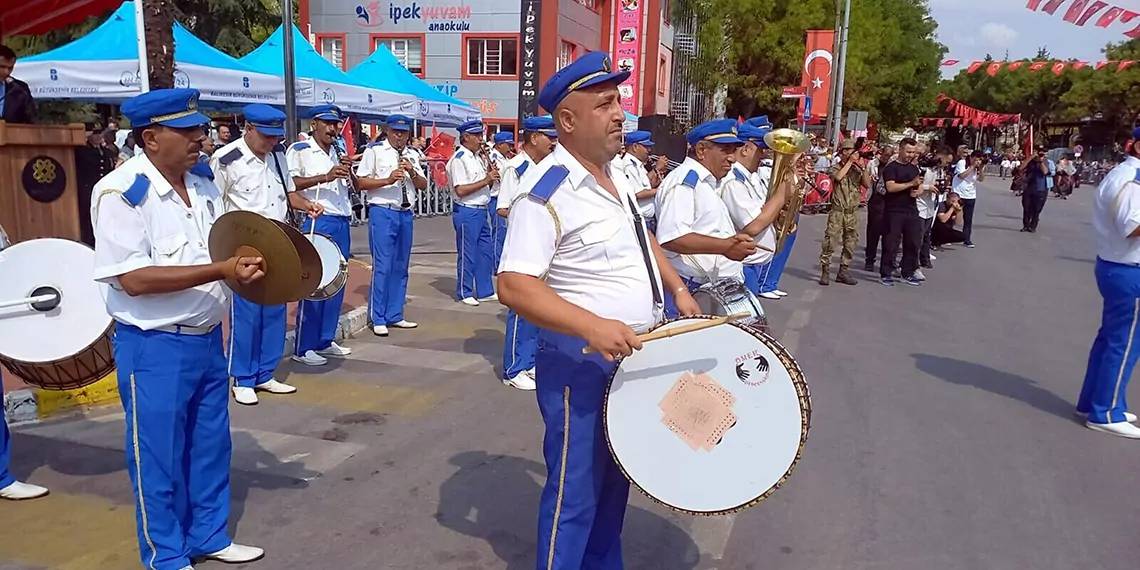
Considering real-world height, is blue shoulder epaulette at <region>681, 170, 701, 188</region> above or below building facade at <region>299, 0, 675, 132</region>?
below

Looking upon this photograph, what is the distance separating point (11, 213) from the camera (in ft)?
18.4

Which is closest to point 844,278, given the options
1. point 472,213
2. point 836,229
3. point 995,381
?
point 836,229

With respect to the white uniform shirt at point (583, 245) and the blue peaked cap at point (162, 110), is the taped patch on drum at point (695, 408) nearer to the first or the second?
the white uniform shirt at point (583, 245)

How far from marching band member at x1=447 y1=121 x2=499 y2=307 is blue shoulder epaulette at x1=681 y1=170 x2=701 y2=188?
4.37 meters

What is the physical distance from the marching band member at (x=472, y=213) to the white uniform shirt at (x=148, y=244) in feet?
18.7

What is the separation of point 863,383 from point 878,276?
626 centimetres

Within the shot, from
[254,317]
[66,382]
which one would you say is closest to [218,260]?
[66,382]

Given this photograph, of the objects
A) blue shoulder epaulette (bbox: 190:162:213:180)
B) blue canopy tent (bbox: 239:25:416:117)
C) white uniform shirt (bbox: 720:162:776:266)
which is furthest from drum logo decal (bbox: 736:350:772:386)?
blue canopy tent (bbox: 239:25:416:117)

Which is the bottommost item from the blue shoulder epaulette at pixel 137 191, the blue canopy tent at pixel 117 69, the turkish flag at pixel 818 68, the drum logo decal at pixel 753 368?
the drum logo decal at pixel 753 368

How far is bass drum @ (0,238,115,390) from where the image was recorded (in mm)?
3760

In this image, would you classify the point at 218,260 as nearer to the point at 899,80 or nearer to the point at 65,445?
the point at 65,445

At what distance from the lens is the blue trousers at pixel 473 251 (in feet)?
30.4

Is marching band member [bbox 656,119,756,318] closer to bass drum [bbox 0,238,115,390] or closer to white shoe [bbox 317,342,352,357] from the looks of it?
bass drum [bbox 0,238,115,390]

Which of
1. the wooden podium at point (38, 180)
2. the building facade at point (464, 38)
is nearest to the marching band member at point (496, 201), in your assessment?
the wooden podium at point (38, 180)
